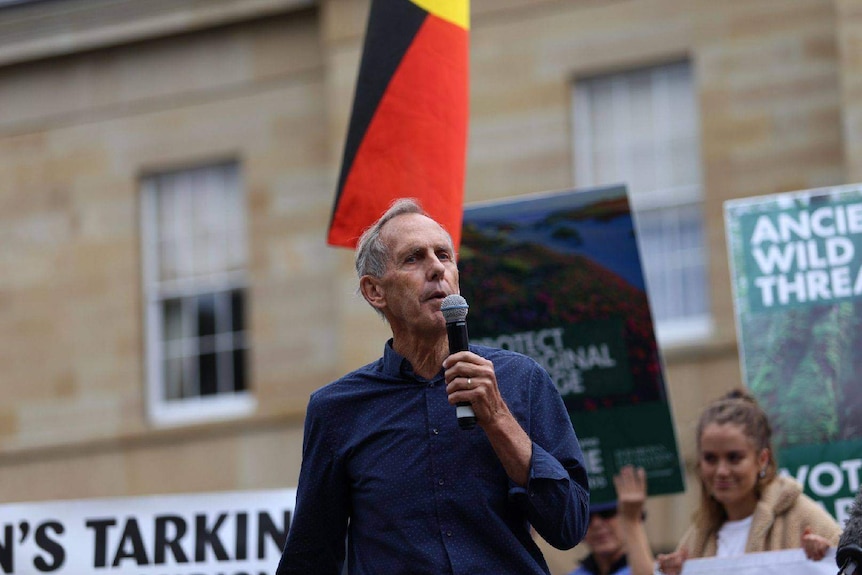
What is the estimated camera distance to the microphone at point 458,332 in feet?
12.3

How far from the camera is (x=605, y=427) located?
6.99 meters

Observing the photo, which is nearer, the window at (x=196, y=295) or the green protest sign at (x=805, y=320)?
the green protest sign at (x=805, y=320)

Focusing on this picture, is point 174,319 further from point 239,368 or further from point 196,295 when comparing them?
point 239,368

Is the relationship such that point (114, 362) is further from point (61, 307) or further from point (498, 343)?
point (498, 343)

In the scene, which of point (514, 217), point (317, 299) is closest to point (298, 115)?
point (317, 299)

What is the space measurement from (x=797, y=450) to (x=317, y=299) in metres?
8.94

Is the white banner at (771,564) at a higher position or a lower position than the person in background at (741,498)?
lower

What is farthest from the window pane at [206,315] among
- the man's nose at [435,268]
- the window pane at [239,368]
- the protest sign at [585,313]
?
the man's nose at [435,268]

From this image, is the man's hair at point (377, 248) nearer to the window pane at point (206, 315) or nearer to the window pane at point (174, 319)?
the window pane at point (206, 315)

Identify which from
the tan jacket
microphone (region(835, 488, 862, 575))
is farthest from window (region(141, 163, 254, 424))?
microphone (region(835, 488, 862, 575))

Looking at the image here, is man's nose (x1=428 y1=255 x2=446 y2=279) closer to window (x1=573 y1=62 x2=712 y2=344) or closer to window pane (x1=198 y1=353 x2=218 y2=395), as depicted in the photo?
window (x1=573 y1=62 x2=712 y2=344)

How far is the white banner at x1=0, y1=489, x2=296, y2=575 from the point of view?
6.53m

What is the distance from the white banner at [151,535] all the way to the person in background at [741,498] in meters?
1.53

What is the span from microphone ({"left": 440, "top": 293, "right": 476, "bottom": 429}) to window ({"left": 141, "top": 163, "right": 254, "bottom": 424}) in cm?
1211
